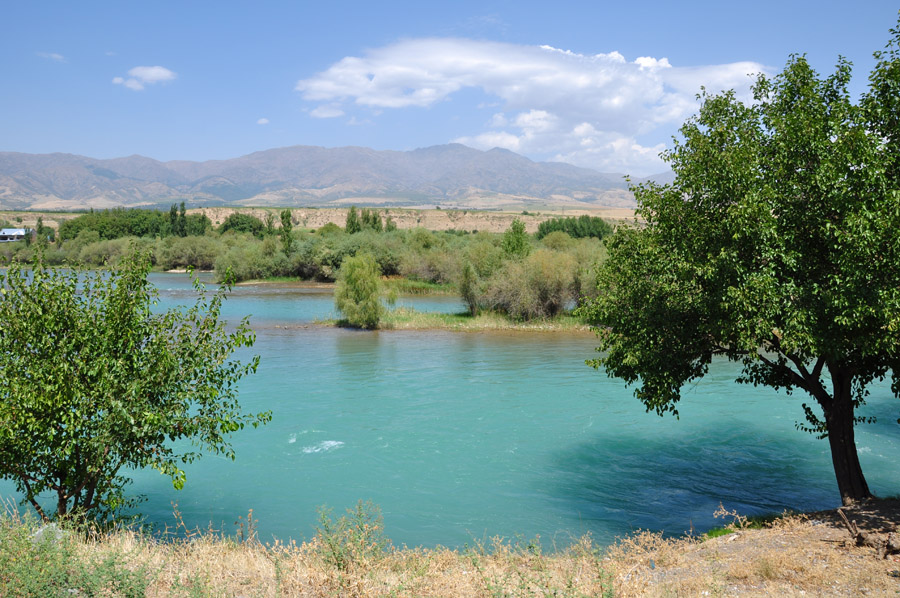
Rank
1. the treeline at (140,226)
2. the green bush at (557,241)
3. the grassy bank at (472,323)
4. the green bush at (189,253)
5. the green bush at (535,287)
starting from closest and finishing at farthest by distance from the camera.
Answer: the grassy bank at (472,323)
the green bush at (535,287)
the green bush at (557,241)
the green bush at (189,253)
the treeline at (140,226)

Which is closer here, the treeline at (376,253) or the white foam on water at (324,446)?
the white foam on water at (324,446)

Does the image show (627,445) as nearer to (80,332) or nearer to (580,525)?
(580,525)

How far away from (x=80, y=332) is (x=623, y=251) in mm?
13274

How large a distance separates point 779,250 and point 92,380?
1428 cm

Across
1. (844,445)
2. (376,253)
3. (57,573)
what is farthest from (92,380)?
(376,253)

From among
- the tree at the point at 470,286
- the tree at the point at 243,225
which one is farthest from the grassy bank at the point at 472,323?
the tree at the point at 243,225

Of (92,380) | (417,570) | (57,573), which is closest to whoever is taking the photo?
(57,573)

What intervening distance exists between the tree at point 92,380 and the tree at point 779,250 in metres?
9.99

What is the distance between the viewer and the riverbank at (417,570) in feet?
29.3

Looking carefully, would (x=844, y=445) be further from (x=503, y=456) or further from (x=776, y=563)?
(x=503, y=456)

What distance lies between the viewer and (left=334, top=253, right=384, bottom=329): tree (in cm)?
5644

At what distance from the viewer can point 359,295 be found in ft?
186

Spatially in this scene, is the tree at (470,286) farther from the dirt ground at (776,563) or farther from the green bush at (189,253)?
the green bush at (189,253)

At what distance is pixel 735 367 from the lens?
41781 mm
